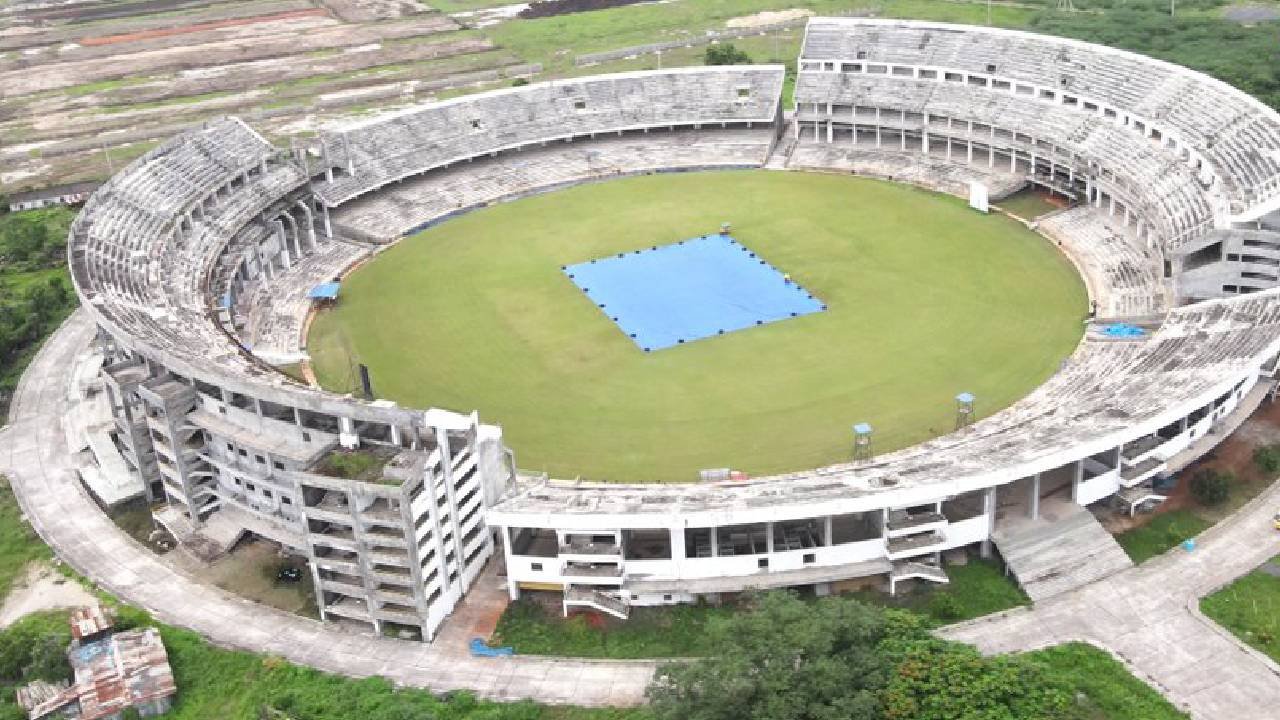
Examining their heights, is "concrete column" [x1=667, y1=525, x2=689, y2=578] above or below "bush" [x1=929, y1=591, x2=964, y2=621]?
above

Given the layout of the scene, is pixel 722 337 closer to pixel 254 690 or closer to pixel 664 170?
pixel 664 170

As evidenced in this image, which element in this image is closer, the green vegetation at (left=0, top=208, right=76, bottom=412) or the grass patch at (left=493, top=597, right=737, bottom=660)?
the grass patch at (left=493, top=597, right=737, bottom=660)

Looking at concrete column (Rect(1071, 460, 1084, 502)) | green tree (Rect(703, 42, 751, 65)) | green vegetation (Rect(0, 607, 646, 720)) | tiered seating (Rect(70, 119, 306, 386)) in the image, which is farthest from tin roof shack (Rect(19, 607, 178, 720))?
green tree (Rect(703, 42, 751, 65))

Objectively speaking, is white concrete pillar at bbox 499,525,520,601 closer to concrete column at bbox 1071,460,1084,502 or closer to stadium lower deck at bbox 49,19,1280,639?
stadium lower deck at bbox 49,19,1280,639

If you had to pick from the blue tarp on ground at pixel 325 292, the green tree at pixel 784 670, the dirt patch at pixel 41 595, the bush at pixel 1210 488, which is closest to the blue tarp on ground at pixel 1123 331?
the bush at pixel 1210 488

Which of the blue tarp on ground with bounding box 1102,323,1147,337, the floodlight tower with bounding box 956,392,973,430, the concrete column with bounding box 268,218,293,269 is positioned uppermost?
the concrete column with bounding box 268,218,293,269

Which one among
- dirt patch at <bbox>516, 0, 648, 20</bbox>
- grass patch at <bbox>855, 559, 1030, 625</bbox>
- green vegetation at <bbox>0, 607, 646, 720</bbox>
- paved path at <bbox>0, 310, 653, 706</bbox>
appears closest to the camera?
green vegetation at <bbox>0, 607, 646, 720</bbox>

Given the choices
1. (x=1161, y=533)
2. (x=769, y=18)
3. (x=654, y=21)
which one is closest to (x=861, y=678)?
(x=1161, y=533)
